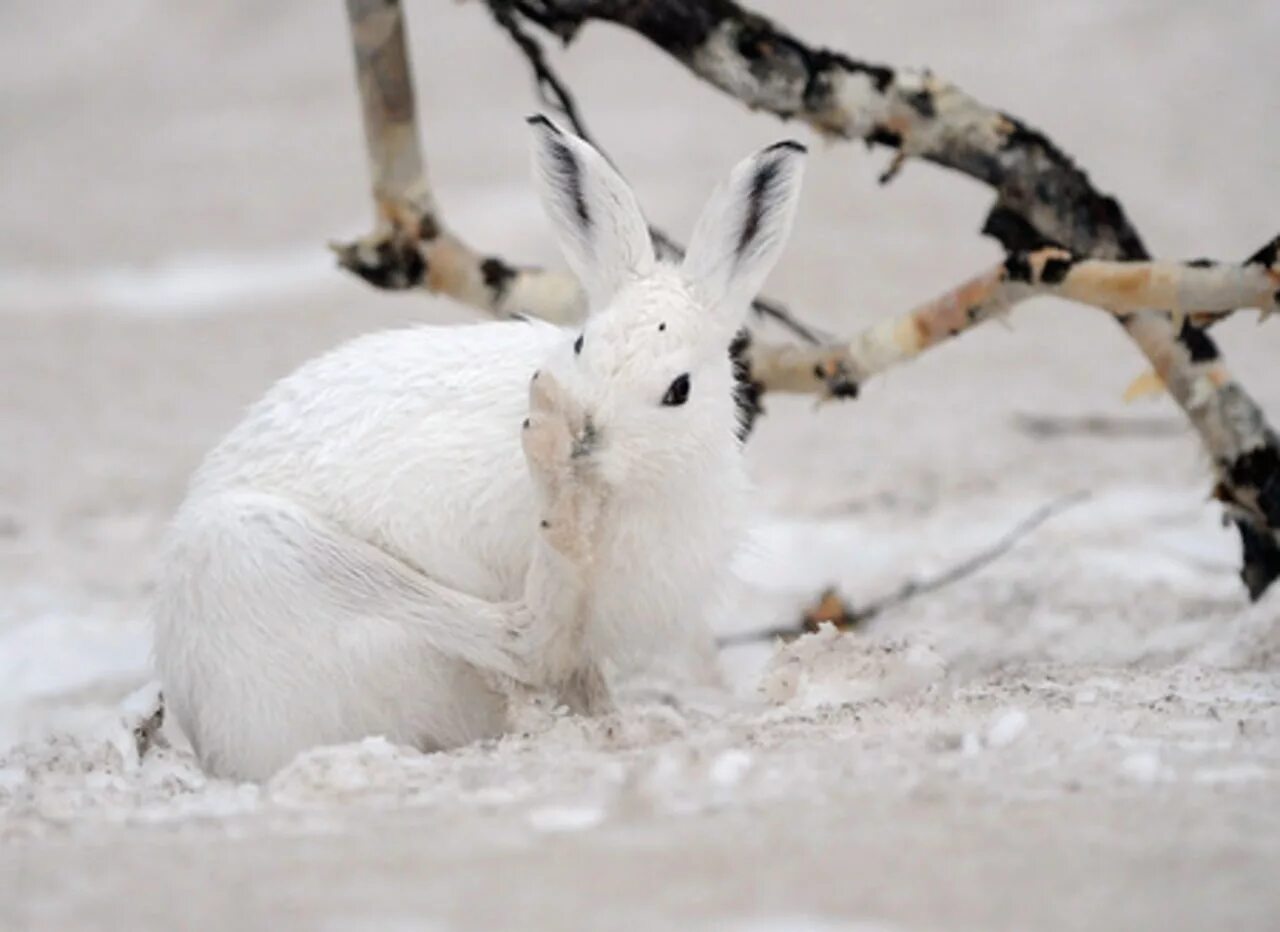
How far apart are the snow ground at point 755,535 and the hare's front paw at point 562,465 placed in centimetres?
32

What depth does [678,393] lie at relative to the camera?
2861 mm

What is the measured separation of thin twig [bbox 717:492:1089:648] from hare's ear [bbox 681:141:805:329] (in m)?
1.31

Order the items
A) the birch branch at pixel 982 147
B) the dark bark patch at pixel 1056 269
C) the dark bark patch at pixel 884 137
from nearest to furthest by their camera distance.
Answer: the dark bark patch at pixel 1056 269, the birch branch at pixel 982 147, the dark bark patch at pixel 884 137

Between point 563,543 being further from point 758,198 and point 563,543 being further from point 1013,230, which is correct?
point 1013,230

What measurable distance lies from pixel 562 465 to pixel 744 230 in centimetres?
57

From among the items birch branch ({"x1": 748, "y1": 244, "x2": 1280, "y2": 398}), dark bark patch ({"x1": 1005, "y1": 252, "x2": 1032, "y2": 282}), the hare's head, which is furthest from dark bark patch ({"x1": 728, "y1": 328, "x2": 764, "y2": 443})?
the hare's head

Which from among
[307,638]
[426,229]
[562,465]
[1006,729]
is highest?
[426,229]

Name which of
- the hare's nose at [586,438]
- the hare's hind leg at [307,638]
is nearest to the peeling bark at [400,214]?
the hare's hind leg at [307,638]

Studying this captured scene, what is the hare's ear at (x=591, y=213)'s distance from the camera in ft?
9.84

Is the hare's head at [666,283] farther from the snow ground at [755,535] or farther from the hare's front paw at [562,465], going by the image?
the snow ground at [755,535]

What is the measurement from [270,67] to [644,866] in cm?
1057

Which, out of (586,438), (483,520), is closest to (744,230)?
(586,438)

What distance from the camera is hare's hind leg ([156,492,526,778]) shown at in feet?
9.53

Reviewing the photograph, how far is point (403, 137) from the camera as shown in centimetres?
430
